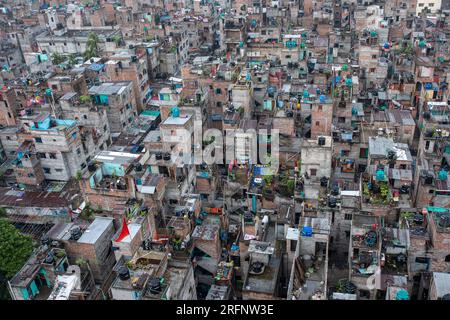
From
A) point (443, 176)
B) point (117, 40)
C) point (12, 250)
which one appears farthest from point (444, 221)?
point (117, 40)

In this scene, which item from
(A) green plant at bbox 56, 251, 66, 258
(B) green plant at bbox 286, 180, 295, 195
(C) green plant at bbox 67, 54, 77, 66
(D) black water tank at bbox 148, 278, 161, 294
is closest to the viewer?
(D) black water tank at bbox 148, 278, 161, 294

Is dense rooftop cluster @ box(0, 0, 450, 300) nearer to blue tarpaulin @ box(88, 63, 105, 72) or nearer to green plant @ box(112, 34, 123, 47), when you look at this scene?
green plant @ box(112, 34, 123, 47)

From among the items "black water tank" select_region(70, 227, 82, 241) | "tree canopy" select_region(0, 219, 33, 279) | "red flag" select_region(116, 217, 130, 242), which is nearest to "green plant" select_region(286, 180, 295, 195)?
"red flag" select_region(116, 217, 130, 242)

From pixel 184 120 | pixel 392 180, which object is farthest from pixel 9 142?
pixel 392 180

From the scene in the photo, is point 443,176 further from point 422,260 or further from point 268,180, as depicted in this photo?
point 268,180

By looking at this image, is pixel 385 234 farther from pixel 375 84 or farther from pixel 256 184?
pixel 375 84
